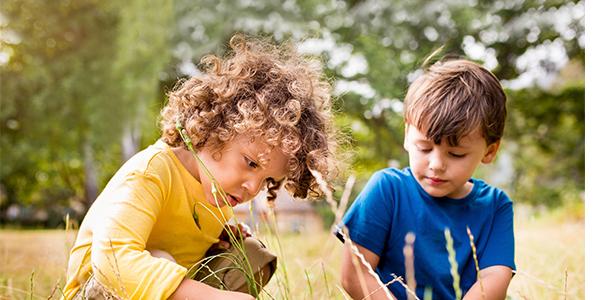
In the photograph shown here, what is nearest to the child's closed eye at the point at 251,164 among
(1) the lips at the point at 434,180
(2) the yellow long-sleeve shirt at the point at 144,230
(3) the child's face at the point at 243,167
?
(3) the child's face at the point at 243,167

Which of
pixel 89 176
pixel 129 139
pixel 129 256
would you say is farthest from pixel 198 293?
pixel 89 176

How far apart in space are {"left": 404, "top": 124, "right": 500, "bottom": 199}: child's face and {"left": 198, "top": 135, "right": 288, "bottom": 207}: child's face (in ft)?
1.26

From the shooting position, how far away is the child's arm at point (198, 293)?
1.48 meters

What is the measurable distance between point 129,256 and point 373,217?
28.9 inches

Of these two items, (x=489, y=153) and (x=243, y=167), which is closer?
(x=243, y=167)

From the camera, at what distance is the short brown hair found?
1.87m

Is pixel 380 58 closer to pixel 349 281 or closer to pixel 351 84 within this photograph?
pixel 351 84

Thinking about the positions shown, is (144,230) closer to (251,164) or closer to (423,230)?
(251,164)

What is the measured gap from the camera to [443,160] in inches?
74.0

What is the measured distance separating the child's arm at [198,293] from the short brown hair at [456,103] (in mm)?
709

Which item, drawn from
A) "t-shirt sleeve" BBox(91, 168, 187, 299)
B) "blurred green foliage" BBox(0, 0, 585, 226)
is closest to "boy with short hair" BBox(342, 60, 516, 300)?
"t-shirt sleeve" BBox(91, 168, 187, 299)

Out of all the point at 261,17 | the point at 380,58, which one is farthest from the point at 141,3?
the point at 380,58

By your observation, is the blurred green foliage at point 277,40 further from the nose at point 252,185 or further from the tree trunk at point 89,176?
the nose at point 252,185

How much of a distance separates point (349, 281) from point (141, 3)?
946 centimetres
